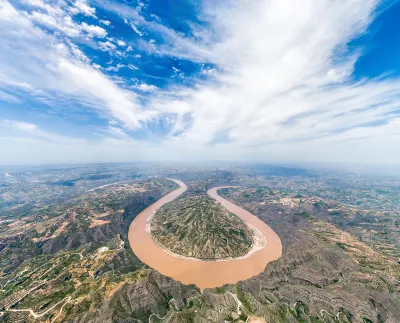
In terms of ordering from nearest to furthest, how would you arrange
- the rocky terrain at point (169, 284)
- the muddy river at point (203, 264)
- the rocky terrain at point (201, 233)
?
the rocky terrain at point (169, 284), the muddy river at point (203, 264), the rocky terrain at point (201, 233)

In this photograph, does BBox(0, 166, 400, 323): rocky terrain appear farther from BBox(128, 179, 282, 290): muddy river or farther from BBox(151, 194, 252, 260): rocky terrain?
BBox(151, 194, 252, 260): rocky terrain

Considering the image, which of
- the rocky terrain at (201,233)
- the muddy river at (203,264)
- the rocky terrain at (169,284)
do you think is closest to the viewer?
the rocky terrain at (169,284)

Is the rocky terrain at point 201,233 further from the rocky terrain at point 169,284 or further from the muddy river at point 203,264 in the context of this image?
the rocky terrain at point 169,284

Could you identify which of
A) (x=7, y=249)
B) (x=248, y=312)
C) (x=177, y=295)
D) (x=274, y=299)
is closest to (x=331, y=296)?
(x=274, y=299)

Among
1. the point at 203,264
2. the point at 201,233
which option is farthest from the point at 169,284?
the point at 201,233

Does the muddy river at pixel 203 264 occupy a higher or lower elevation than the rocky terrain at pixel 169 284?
lower

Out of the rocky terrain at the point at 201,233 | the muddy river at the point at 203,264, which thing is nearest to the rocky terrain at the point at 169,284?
the muddy river at the point at 203,264

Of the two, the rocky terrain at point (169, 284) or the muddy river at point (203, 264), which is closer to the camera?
the rocky terrain at point (169, 284)

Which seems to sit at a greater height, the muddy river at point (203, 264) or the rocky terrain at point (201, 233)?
the rocky terrain at point (201, 233)

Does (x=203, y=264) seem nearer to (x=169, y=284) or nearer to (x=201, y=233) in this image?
(x=169, y=284)

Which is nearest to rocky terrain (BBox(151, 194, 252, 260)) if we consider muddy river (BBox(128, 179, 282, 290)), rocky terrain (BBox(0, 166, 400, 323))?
muddy river (BBox(128, 179, 282, 290))
